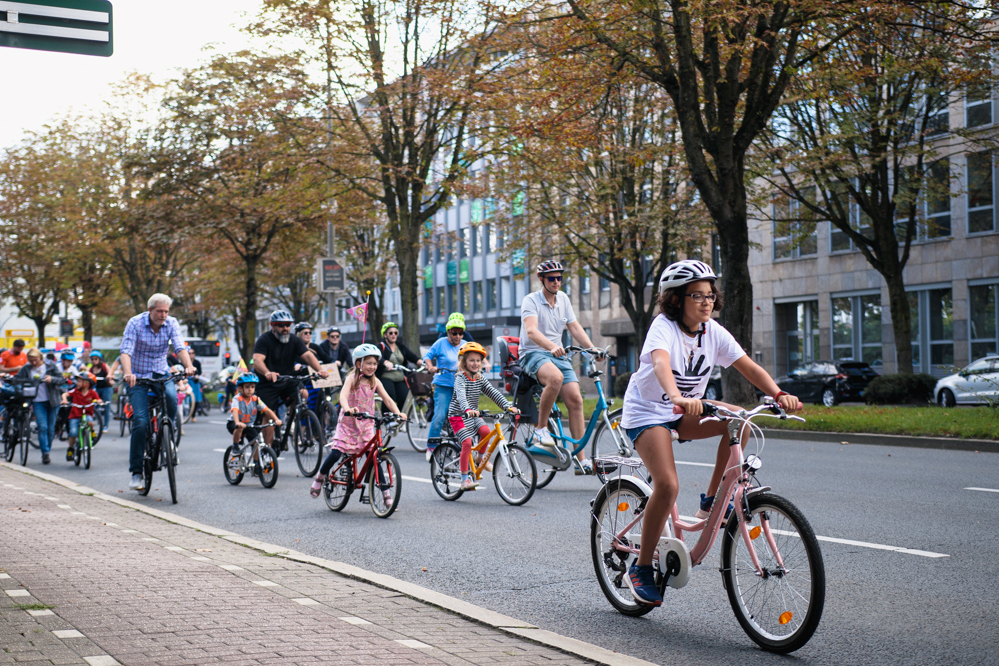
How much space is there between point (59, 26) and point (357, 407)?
4667 millimetres

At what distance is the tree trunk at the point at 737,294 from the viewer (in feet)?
67.5

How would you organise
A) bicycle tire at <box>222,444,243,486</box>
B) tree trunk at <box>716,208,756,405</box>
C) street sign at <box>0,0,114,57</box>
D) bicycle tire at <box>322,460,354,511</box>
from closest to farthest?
street sign at <box>0,0,114,57</box>, bicycle tire at <box>322,460,354,511</box>, bicycle tire at <box>222,444,243,486</box>, tree trunk at <box>716,208,756,405</box>

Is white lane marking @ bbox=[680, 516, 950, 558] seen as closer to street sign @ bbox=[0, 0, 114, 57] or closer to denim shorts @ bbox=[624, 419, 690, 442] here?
denim shorts @ bbox=[624, 419, 690, 442]

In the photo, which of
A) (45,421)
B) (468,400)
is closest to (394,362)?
(45,421)

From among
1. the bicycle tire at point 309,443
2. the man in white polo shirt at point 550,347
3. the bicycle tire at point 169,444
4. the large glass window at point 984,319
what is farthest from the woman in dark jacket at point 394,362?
the large glass window at point 984,319

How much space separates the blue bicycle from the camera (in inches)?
409

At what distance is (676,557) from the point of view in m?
5.29

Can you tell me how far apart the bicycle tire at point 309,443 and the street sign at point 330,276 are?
11081mm

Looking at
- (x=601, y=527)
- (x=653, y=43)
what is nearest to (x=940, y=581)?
(x=601, y=527)

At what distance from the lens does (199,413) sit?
3291 centimetres

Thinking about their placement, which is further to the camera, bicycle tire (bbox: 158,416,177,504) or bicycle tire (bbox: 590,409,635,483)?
bicycle tire (bbox: 158,416,177,504)

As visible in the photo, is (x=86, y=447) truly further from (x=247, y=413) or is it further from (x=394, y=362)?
(x=394, y=362)

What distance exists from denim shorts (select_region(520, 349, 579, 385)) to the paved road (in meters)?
1.15

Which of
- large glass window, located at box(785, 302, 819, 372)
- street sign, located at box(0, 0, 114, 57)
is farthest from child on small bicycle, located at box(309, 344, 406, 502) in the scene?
large glass window, located at box(785, 302, 819, 372)
